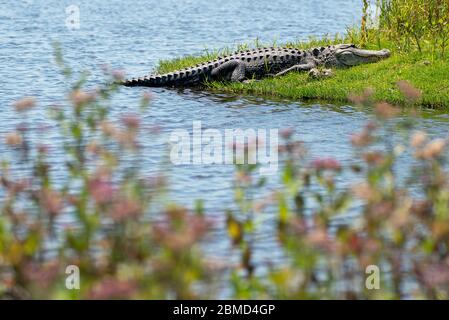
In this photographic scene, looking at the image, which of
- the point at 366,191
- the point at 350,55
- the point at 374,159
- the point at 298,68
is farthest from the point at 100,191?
the point at 350,55

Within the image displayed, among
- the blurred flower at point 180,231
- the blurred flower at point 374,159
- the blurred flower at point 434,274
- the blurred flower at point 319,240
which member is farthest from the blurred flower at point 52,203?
the blurred flower at point 434,274

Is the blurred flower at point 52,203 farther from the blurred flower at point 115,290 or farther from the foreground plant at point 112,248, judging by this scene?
the blurred flower at point 115,290

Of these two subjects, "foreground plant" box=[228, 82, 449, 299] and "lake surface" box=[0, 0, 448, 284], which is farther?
"lake surface" box=[0, 0, 448, 284]

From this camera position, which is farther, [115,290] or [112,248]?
[112,248]

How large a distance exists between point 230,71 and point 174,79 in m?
1.03

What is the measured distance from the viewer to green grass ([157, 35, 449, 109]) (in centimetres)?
1471

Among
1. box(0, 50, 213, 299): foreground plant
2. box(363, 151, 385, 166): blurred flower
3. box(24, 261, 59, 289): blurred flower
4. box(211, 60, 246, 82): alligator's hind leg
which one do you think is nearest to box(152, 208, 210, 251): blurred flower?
box(0, 50, 213, 299): foreground plant

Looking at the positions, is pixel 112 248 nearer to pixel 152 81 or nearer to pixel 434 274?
pixel 434 274

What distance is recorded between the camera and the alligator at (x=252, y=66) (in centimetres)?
1709

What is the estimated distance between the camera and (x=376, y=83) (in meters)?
15.5

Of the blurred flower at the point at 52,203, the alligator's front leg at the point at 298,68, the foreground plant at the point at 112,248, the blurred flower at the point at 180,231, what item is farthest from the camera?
the alligator's front leg at the point at 298,68

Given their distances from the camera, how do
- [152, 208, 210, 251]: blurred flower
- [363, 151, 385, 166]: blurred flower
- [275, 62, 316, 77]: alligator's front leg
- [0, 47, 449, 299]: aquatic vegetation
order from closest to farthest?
1. [152, 208, 210, 251]: blurred flower
2. [0, 47, 449, 299]: aquatic vegetation
3. [363, 151, 385, 166]: blurred flower
4. [275, 62, 316, 77]: alligator's front leg

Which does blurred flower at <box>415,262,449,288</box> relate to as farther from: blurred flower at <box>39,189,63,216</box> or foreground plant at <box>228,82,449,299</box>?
blurred flower at <box>39,189,63,216</box>
